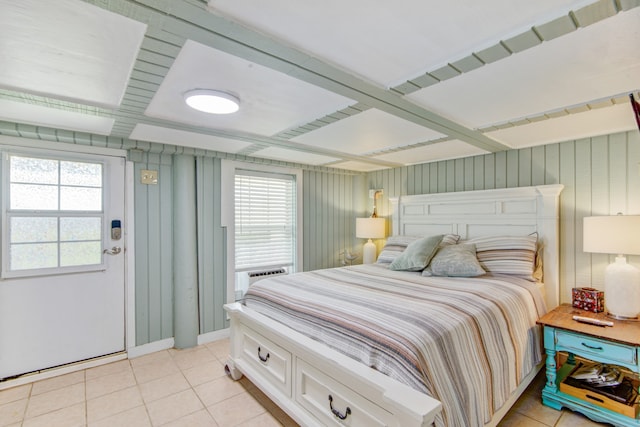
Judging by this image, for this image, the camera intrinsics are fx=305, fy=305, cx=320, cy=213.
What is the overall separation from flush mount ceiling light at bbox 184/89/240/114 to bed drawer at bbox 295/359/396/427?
1633 mm

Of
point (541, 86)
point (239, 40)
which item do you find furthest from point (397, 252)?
point (239, 40)

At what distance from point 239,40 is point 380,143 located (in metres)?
1.96

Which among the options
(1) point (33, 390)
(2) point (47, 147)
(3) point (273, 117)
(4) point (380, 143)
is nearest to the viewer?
(3) point (273, 117)

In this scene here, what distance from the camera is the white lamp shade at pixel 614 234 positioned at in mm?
2096

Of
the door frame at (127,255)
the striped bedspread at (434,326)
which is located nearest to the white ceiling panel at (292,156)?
the door frame at (127,255)

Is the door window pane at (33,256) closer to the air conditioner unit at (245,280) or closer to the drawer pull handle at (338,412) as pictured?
the air conditioner unit at (245,280)

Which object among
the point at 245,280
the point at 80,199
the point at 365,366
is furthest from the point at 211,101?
the point at 245,280

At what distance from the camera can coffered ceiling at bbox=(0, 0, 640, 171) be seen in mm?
1085

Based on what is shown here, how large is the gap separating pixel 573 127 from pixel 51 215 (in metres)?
4.40

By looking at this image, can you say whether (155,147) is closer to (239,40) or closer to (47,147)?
(47,147)

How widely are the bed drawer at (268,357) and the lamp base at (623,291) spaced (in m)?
2.35

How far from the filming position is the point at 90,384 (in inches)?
99.1

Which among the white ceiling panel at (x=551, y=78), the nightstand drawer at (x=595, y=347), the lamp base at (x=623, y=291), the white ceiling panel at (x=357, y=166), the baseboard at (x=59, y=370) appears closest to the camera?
the white ceiling panel at (x=551, y=78)

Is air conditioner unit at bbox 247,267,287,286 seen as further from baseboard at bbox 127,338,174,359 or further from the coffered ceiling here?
the coffered ceiling
